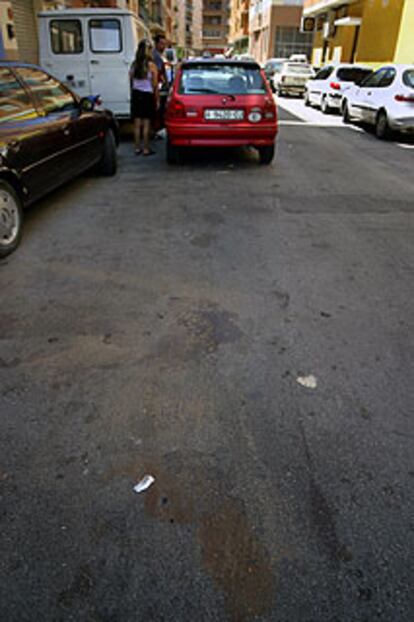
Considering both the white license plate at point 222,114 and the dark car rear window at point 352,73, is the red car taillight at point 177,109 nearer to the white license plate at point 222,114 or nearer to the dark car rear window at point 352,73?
the white license plate at point 222,114

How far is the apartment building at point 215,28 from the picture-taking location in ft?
365

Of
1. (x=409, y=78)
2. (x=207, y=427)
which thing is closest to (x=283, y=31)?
(x=409, y=78)

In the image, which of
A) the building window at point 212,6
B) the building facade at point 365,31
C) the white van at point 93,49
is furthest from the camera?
the building window at point 212,6

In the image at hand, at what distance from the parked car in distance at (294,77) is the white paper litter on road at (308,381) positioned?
24035mm

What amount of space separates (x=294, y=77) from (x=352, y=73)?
8180 millimetres

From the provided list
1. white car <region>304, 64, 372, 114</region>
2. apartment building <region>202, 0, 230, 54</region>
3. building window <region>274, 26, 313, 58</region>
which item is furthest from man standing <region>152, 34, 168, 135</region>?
apartment building <region>202, 0, 230, 54</region>

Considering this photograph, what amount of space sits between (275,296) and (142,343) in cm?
119

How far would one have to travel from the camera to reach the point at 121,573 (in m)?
1.76

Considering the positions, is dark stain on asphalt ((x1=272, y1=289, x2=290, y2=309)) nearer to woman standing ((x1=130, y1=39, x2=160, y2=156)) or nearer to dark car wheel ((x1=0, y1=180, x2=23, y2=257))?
dark car wheel ((x1=0, y1=180, x2=23, y2=257))

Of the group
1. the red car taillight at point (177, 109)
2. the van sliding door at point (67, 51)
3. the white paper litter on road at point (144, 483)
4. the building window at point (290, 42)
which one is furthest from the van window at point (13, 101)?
the building window at point (290, 42)

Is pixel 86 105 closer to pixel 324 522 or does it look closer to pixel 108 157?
pixel 108 157

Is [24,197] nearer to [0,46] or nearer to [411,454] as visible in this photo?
[411,454]

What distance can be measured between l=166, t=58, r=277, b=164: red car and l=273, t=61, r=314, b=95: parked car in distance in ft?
58.4

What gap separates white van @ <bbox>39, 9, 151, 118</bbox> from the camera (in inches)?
380
